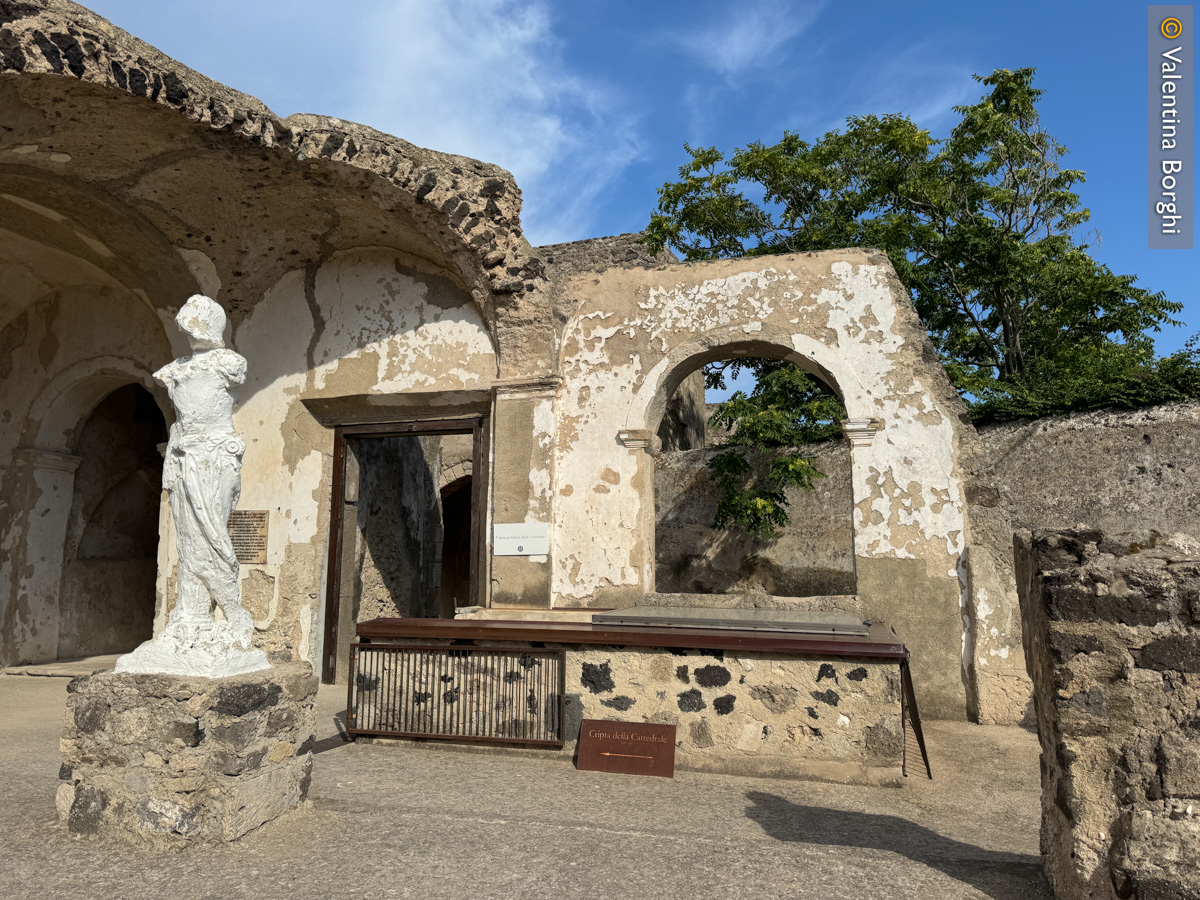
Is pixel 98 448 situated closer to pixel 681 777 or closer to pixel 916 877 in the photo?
pixel 681 777

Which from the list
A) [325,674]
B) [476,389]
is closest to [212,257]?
[476,389]

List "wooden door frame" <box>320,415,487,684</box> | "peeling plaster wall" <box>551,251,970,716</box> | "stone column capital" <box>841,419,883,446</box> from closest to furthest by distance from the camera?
"peeling plaster wall" <box>551,251,970,716</box> → "stone column capital" <box>841,419,883,446</box> → "wooden door frame" <box>320,415,487,684</box>

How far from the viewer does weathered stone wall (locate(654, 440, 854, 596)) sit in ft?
31.3

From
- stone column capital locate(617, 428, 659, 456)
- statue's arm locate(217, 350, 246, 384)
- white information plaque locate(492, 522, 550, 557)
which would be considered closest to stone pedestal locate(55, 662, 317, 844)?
statue's arm locate(217, 350, 246, 384)

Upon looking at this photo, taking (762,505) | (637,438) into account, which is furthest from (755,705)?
(762,505)

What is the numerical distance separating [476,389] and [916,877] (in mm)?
5238

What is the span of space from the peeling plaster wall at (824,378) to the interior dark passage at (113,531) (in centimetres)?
577

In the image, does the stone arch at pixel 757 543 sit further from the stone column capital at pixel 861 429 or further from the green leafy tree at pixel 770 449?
the stone column capital at pixel 861 429

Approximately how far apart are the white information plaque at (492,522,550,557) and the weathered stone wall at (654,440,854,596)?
2.85 m

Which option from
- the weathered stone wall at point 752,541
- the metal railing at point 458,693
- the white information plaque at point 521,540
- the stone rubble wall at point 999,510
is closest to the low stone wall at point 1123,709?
the metal railing at point 458,693

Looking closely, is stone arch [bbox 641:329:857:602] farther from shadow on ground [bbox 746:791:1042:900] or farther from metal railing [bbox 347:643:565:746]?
shadow on ground [bbox 746:791:1042:900]

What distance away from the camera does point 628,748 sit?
454 centimetres

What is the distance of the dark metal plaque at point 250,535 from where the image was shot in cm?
748

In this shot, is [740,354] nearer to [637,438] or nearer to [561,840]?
[637,438]
